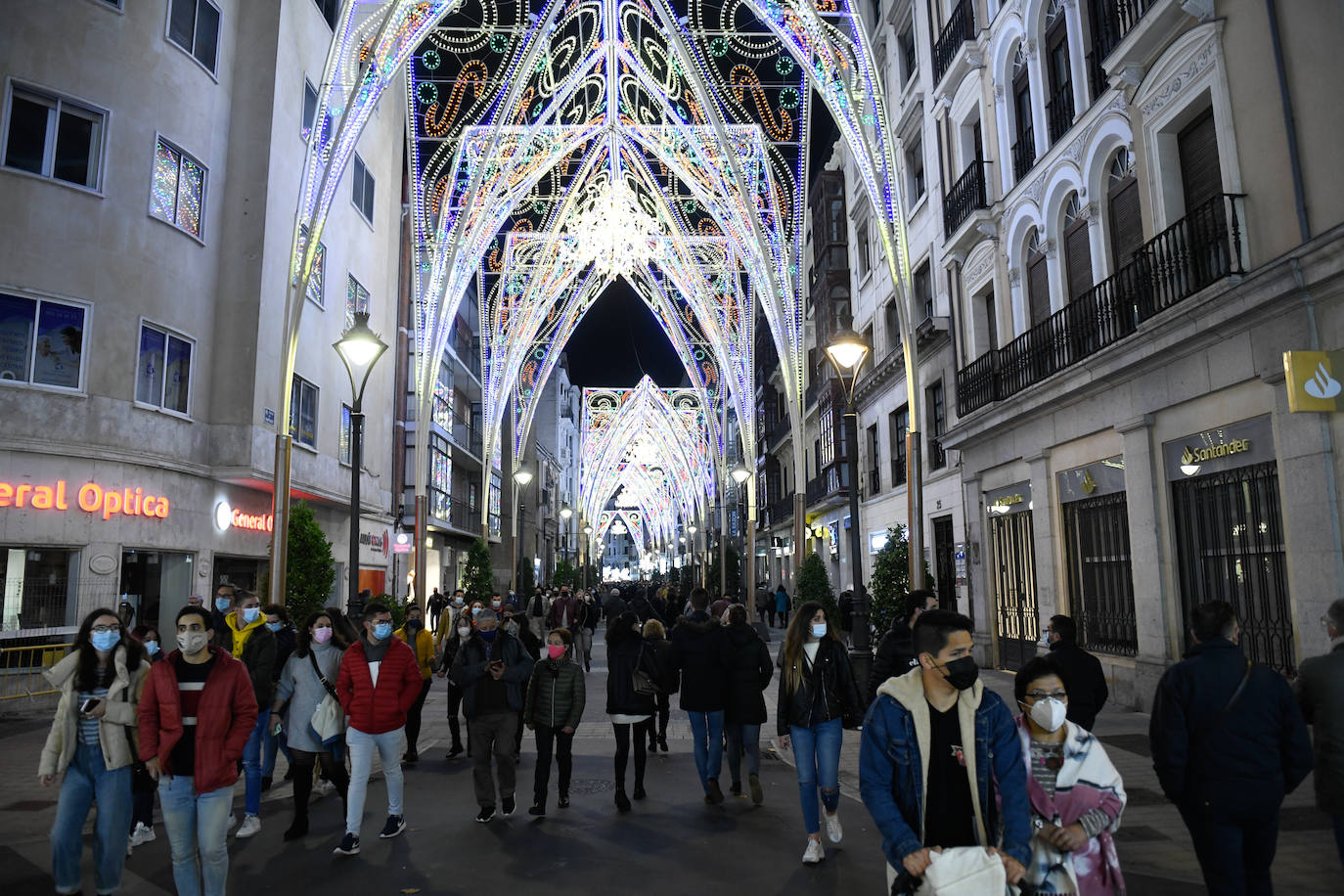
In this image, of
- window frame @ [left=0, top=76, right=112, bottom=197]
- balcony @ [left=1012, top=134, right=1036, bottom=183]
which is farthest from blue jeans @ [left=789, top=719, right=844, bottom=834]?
window frame @ [left=0, top=76, right=112, bottom=197]

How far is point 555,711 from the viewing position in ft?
27.4

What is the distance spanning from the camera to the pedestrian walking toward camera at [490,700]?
7926mm

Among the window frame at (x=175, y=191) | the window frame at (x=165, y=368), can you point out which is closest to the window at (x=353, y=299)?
the window frame at (x=175, y=191)

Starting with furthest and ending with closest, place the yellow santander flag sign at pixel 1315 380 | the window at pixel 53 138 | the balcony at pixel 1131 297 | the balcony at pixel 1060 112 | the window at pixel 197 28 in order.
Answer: the window at pixel 197 28 < the balcony at pixel 1060 112 < the window at pixel 53 138 < the balcony at pixel 1131 297 < the yellow santander flag sign at pixel 1315 380

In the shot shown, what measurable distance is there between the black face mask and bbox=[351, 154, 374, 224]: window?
2479cm

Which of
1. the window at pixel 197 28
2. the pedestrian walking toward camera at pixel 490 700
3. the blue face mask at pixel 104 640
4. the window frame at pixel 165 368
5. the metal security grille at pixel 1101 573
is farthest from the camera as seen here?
the window at pixel 197 28

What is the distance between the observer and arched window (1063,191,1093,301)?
49.9 ft

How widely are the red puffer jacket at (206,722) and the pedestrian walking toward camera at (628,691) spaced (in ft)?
12.5

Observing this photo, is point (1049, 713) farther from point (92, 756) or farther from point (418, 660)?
point (418, 660)

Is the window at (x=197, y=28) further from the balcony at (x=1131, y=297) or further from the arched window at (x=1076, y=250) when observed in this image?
the balcony at (x=1131, y=297)

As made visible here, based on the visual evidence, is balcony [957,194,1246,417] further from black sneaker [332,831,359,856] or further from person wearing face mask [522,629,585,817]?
black sneaker [332,831,359,856]

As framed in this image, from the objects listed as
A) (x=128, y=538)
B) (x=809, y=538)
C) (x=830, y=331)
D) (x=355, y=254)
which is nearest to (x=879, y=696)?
(x=128, y=538)

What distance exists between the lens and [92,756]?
5590 mm

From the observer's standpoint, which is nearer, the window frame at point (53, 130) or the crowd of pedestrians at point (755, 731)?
the crowd of pedestrians at point (755, 731)
